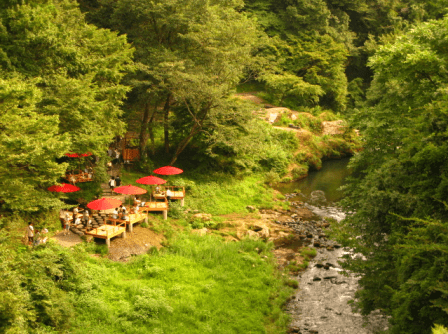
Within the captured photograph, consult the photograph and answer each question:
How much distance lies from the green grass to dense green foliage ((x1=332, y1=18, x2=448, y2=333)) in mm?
4542

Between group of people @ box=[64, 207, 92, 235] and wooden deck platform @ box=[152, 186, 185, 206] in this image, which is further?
wooden deck platform @ box=[152, 186, 185, 206]

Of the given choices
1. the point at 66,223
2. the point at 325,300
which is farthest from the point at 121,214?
the point at 325,300

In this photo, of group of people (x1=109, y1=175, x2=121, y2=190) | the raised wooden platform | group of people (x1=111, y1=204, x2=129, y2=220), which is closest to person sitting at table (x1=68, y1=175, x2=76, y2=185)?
the raised wooden platform

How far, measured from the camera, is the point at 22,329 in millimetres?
9781

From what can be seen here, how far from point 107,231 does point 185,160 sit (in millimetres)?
13650

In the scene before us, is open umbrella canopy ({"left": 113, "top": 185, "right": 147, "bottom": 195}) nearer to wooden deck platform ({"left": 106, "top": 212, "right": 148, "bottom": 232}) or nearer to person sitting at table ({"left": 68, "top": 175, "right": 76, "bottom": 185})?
wooden deck platform ({"left": 106, "top": 212, "right": 148, "bottom": 232})

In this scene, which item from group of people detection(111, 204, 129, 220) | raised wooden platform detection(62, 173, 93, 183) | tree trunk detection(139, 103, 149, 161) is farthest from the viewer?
tree trunk detection(139, 103, 149, 161)

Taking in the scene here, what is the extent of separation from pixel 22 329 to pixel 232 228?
1428 centimetres

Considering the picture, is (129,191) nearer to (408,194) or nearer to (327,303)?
(327,303)

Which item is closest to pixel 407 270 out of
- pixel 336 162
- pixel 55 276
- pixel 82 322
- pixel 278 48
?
pixel 82 322

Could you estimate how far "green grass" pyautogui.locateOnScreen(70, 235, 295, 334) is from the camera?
1359 centimetres

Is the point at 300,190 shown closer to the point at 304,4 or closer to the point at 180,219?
the point at 180,219

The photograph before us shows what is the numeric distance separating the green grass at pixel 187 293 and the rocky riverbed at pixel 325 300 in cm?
81

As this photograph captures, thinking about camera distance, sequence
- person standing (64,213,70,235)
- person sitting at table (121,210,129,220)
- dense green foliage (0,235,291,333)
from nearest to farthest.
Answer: dense green foliage (0,235,291,333) → person standing (64,213,70,235) → person sitting at table (121,210,129,220)
